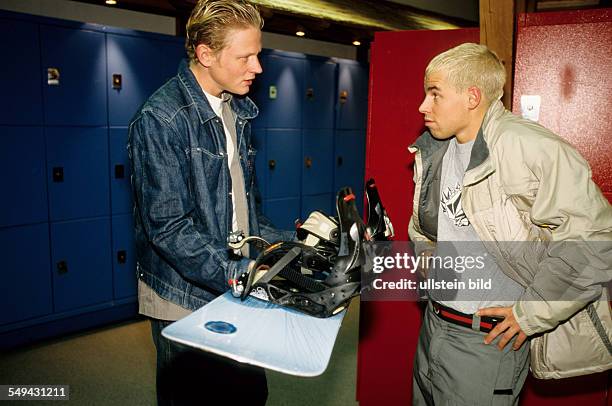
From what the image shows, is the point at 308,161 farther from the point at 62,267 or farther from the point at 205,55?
the point at 205,55

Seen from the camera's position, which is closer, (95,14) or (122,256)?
(122,256)

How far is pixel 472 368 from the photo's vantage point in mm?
Result: 1571

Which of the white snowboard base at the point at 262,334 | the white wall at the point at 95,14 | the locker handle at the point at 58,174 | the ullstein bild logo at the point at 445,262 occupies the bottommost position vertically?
the white snowboard base at the point at 262,334

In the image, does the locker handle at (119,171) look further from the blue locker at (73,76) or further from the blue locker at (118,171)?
the blue locker at (73,76)

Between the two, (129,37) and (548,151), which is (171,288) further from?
(129,37)

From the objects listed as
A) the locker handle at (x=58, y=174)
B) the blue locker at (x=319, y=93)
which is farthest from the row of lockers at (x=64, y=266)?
the blue locker at (x=319, y=93)

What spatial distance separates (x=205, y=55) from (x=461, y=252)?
98cm

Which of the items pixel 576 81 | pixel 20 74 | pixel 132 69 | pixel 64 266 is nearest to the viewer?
pixel 576 81

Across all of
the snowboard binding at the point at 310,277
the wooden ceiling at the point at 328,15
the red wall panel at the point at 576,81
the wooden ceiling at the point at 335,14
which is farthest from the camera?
the wooden ceiling at the point at 328,15

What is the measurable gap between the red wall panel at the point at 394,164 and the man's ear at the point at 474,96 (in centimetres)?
94

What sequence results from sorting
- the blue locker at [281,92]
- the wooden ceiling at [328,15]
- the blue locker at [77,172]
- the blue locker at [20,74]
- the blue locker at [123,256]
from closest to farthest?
the blue locker at [20,74] < the blue locker at [77,172] < the blue locker at [123,256] < the wooden ceiling at [328,15] < the blue locker at [281,92]

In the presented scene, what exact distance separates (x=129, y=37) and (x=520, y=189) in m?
3.33

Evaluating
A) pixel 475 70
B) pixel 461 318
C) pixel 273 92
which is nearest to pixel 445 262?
pixel 461 318

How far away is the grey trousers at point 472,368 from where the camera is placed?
5.11 feet
